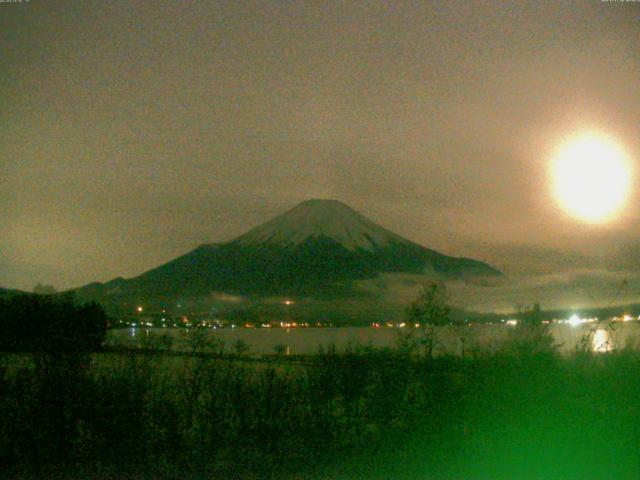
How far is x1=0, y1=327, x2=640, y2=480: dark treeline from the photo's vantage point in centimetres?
891

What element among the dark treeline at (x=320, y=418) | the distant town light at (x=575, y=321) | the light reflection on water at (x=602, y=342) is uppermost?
the distant town light at (x=575, y=321)

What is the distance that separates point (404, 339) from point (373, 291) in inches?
1997

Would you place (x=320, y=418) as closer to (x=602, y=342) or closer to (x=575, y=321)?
(x=602, y=342)

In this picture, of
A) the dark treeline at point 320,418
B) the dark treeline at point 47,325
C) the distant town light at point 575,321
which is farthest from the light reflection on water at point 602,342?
the dark treeline at point 47,325

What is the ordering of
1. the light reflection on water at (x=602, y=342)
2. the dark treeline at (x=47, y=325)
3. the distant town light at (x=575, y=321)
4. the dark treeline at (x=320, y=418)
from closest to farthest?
1. the dark treeline at (x=320, y=418)
2. the dark treeline at (x=47, y=325)
3. the light reflection on water at (x=602, y=342)
4. the distant town light at (x=575, y=321)

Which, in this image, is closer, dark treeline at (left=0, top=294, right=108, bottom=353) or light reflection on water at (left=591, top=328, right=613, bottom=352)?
dark treeline at (left=0, top=294, right=108, bottom=353)

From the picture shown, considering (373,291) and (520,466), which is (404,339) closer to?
(520,466)

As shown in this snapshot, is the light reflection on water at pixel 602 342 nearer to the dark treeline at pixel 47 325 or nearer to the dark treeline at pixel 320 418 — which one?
the dark treeline at pixel 320 418

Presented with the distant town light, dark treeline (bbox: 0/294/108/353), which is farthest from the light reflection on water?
dark treeline (bbox: 0/294/108/353)

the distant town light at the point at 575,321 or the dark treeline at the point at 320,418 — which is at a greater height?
the distant town light at the point at 575,321

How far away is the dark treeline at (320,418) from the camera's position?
8906 millimetres

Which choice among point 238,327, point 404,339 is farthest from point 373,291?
point 404,339

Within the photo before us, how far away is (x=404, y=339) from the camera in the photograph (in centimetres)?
1516

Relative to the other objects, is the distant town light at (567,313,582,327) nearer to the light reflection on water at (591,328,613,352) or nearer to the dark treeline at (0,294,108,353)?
the light reflection on water at (591,328,613,352)
